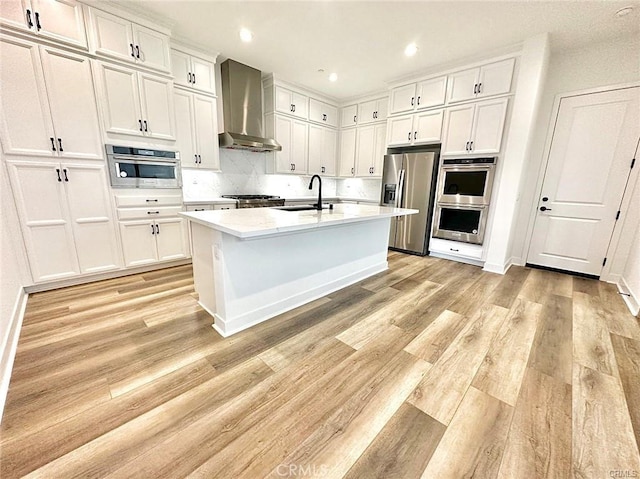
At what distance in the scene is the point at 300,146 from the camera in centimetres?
492

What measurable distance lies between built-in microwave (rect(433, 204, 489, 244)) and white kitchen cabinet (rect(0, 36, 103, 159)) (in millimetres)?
4498

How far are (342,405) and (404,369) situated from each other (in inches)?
20.1

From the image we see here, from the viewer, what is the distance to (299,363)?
1.67 metres

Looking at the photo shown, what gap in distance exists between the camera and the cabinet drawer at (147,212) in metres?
2.90

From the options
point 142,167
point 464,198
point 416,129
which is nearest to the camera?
point 142,167

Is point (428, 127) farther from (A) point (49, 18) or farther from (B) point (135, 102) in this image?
(A) point (49, 18)

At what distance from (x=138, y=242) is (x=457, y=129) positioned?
454 cm

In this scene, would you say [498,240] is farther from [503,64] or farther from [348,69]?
[348,69]

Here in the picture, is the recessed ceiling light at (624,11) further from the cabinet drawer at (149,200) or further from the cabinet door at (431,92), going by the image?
the cabinet drawer at (149,200)

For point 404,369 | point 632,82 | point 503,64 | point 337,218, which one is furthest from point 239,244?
point 632,82

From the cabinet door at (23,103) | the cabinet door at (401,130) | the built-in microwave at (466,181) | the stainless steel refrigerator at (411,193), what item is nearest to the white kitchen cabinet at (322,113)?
the cabinet door at (401,130)

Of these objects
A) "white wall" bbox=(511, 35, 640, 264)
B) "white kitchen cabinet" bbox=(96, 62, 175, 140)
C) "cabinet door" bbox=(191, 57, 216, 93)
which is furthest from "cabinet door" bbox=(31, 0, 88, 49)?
"white wall" bbox=(511, 35, 640, 264)

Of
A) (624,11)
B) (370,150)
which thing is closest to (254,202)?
(370,150)

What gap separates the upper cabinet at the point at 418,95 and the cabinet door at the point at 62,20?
4008mm
